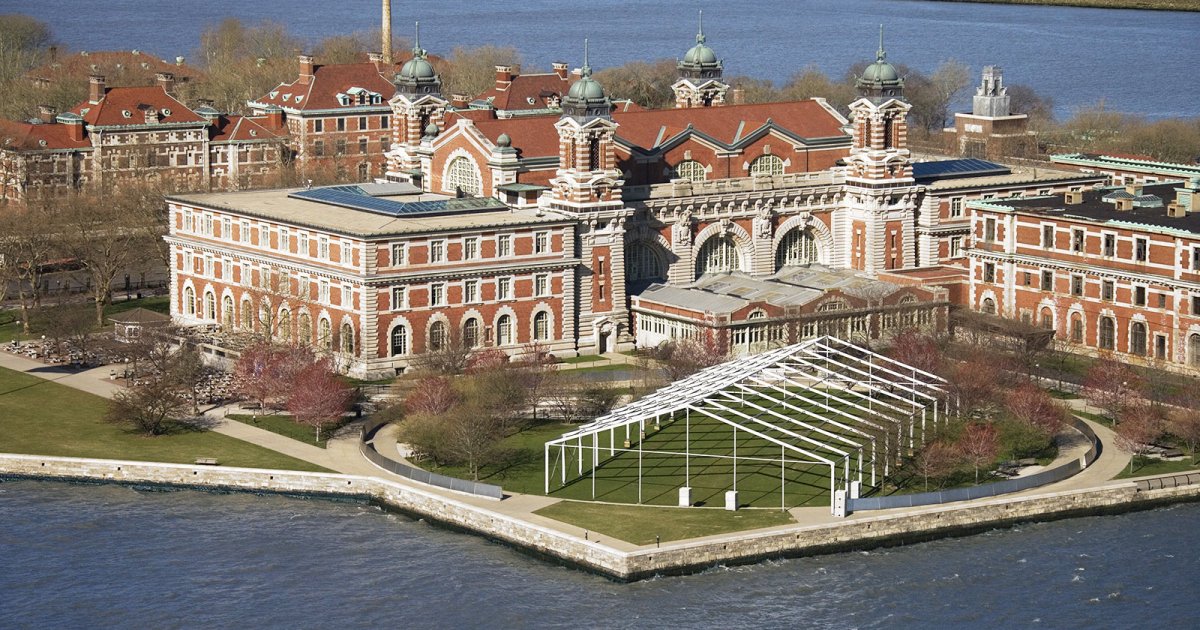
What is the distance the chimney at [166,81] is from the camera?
176 meters

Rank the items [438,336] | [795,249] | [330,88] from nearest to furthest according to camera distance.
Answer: [438,336], [795,249], [330,88]

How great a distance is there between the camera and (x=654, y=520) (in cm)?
8375

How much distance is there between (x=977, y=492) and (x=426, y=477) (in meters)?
20.7

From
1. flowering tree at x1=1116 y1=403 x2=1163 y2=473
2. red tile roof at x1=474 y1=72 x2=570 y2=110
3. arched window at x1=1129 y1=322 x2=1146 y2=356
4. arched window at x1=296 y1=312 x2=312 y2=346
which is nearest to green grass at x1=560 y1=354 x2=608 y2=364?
arched window at x1=296 y1=312 x2=312 y2=346

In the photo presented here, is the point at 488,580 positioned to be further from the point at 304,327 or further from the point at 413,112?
the point at 413,112

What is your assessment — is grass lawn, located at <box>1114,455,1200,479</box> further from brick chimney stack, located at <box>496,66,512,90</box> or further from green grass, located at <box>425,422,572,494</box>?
brick chimney stack, located at <box>496,66,512,90</box>

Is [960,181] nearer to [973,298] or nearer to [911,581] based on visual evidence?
[973,298]

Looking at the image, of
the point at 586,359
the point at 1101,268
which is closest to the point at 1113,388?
the point at 1101,268

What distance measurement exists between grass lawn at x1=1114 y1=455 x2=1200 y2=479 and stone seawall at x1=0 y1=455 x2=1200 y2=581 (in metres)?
1.50

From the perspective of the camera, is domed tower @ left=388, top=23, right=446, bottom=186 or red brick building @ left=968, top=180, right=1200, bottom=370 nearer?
red brick building @ left=968, top=180, right=1200, bottom=370

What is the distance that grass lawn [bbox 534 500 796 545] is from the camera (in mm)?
82250

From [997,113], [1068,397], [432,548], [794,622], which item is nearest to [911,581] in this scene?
[794,622]

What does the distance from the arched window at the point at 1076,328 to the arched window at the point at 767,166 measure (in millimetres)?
19598

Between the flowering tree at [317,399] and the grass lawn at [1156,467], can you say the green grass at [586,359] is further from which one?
the grass lawn at [1156,467]
